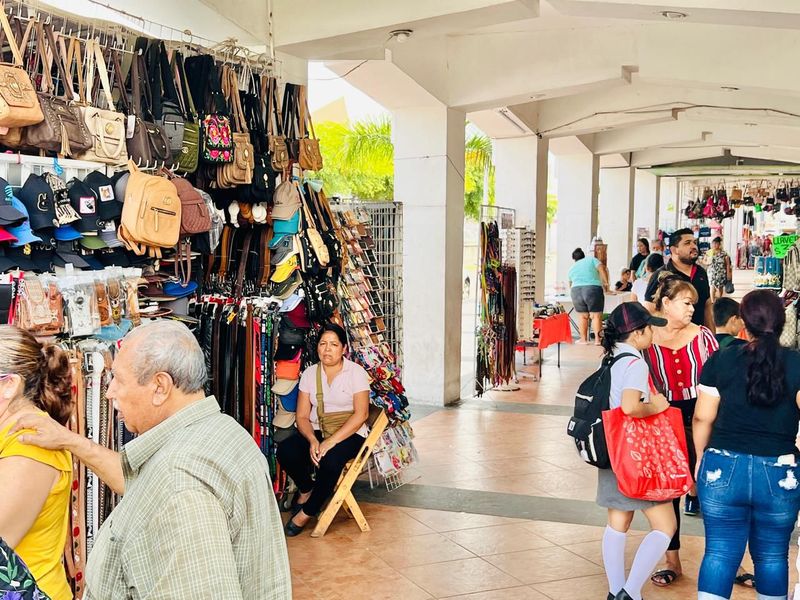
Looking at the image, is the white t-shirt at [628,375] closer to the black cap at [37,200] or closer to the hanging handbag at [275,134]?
the hanging handbag at [275,134]

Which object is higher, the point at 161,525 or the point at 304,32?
the point at 304,32

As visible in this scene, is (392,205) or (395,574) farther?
(392,205)

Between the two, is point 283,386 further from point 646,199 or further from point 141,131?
point 646,199

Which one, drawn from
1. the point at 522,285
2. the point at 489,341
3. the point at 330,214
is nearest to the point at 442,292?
the point at 489,341

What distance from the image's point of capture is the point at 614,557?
13.5 feet

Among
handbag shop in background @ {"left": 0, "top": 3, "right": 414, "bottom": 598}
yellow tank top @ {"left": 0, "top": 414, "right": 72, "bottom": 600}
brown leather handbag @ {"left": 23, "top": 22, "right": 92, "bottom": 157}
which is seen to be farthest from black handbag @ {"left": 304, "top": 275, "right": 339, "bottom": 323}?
→ yellow tank top @ {"left": 0, "top": 414, "right": 72, "bottom": 600}

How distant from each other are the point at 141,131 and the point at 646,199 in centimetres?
2034

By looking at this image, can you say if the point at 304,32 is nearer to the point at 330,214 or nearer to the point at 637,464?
the point at 330,214

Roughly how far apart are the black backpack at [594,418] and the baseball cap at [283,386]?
6.56ft

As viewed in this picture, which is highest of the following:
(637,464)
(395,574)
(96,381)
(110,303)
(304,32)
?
(304,32)

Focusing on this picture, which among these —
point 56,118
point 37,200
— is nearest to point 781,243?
point 56,118

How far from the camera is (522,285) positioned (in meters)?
10.5

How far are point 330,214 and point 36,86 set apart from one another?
2178 millimetres

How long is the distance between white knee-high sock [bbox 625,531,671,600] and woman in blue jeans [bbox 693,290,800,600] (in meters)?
0.46
